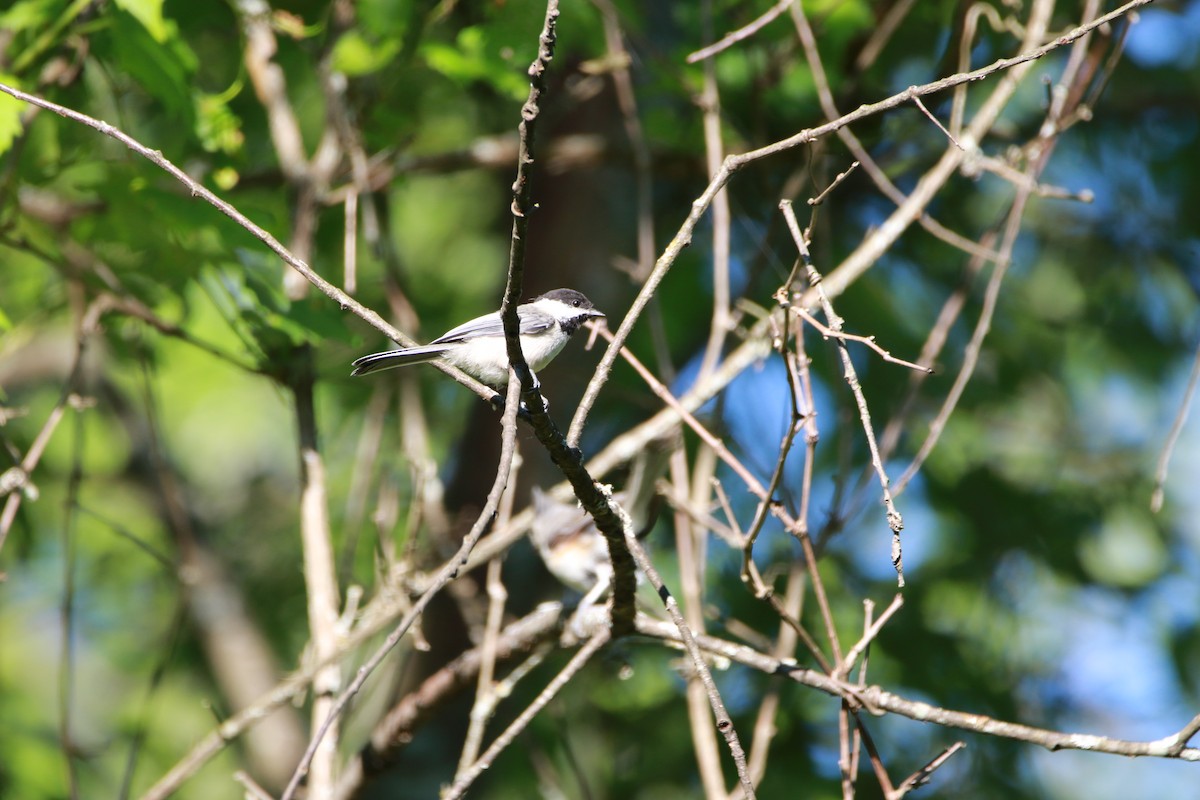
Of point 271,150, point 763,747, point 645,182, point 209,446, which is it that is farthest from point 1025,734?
point 209,446

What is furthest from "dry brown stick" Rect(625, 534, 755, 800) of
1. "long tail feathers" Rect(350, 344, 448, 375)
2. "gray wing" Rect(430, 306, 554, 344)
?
"gray wing" Rect(430, 306, 554, 344)

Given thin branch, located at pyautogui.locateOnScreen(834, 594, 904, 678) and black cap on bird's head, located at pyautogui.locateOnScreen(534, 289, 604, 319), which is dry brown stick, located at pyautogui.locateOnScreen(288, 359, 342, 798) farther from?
thin branch, located at pyautogui.locateOnScreen(834, 594, 904, 678)

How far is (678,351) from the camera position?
5.70 meters

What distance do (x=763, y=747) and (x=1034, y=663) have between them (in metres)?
2.32

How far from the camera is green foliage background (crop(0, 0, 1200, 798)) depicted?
415cm

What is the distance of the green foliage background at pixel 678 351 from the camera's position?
415cm

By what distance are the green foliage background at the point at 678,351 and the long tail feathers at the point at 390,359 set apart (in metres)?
0.93

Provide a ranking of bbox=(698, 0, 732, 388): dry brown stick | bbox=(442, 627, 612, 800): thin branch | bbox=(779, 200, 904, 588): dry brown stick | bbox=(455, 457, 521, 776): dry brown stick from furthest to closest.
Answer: bbox=(698, 0, 732, 388): dry brown stick
bbox=(455, 457, 521, 776): dry brown stick
bbox=(442, 627, 612, 800): thin branch
bbox=(779, 200, 904, 588): dry brown stick

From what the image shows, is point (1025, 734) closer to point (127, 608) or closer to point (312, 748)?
point (312, 748)

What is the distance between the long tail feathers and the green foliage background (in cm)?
93

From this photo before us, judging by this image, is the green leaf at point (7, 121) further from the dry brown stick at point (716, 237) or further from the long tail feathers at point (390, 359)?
the dry brown stick at point (716, 237)

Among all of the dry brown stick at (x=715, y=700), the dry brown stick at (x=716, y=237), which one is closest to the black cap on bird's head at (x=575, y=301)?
the dry brown stick at (x=716, y=237)

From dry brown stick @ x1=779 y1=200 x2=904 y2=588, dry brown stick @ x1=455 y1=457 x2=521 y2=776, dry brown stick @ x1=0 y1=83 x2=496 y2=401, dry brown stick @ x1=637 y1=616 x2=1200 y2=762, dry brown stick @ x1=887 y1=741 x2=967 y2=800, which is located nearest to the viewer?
dry brown stick @ x1=779 y1=200 x2=904 y2=588

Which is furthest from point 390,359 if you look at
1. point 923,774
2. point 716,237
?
point 923,774
